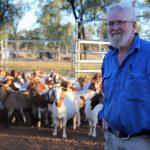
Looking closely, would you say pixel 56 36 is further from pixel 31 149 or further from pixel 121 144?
pixel 121 144

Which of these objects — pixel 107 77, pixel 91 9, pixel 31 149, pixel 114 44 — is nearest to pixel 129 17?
pixel 114 44

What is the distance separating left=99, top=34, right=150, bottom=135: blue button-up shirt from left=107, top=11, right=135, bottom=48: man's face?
0.09 m

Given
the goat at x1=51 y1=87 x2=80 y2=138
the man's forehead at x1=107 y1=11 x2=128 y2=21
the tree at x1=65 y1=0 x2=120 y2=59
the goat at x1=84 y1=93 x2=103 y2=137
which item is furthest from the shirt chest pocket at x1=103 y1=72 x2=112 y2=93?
the tree at x1=65 y1=0 x2=120 y2=59

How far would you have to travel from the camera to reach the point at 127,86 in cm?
346

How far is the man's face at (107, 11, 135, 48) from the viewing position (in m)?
3.55

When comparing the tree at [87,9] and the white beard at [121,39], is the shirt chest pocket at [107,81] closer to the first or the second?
the white beard at [121,39]

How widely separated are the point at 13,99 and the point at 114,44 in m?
6.90

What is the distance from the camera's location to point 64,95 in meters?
9.39

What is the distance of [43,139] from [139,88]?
18.2ft

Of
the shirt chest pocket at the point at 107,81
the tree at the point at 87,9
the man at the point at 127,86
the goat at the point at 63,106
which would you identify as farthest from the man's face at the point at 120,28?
the tree at the point at 87,9

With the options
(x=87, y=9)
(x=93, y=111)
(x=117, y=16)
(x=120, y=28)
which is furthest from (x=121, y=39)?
(x=87, y=9)

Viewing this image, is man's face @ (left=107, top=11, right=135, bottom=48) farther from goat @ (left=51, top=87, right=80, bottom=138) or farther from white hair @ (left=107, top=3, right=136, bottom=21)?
goat @ (left=51, top=87, right=80, bottom=138)

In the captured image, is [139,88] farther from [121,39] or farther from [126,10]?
[126,10]

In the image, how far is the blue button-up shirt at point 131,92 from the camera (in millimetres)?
3396
